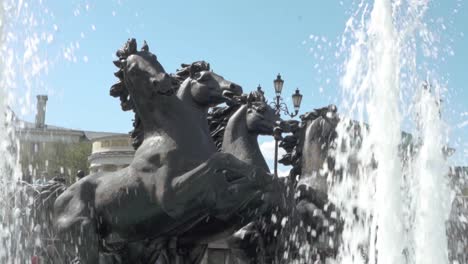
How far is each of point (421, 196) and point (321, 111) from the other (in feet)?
10.7

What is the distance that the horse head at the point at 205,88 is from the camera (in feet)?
21.4

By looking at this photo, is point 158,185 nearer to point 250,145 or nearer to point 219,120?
point 250,145

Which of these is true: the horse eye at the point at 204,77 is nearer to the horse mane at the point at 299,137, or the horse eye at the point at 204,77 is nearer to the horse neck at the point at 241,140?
the horse neck at the point at 241,140

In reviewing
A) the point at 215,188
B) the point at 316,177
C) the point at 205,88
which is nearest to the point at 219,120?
the point at 316,177

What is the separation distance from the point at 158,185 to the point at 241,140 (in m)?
1.64

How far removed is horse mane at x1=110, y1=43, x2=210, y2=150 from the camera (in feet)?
21.3

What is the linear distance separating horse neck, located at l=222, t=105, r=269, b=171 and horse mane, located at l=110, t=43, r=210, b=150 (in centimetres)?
67

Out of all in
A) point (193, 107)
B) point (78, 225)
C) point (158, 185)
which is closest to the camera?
point (158, 185)

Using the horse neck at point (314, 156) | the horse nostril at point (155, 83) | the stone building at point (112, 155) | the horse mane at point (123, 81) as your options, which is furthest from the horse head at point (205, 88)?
the stone building at point (112, 155)

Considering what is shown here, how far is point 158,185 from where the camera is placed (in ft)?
19.4

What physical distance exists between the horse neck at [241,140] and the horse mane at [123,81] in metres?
0.67

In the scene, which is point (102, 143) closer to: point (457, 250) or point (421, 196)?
point (457, 250)

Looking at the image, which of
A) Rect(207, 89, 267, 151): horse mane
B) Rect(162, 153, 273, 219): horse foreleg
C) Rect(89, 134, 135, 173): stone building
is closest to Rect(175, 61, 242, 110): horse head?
Rect(162, 153, 273, 219): horse foreleg

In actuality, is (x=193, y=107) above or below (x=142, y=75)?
below
